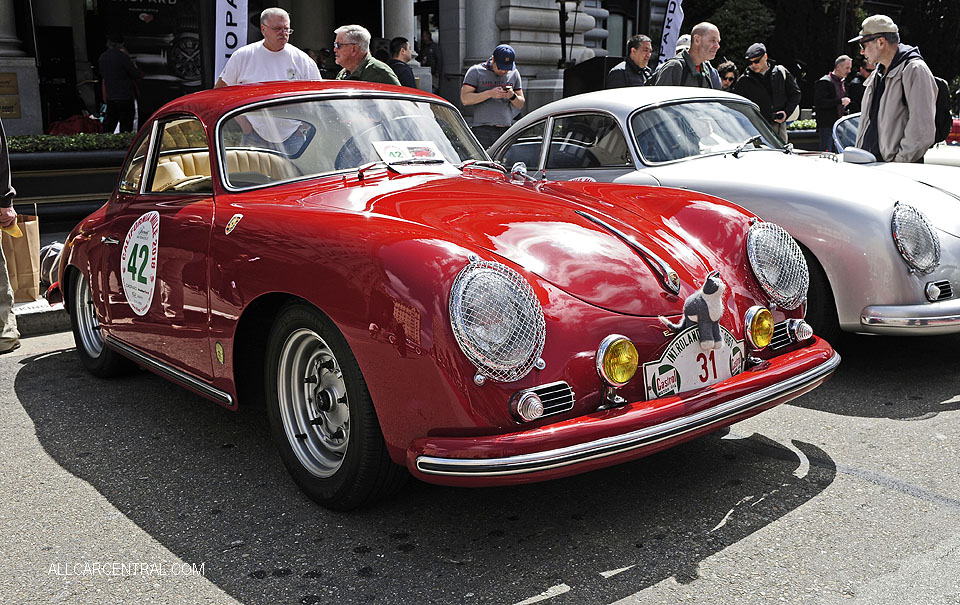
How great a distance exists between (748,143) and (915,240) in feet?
5.51

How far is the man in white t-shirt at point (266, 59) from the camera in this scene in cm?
686

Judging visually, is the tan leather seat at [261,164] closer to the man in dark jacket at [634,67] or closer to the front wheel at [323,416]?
the front wheel at [323,416]

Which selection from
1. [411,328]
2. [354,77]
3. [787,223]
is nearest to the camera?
[411,328]

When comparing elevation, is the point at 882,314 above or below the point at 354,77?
below

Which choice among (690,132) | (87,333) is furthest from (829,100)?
(87,333)

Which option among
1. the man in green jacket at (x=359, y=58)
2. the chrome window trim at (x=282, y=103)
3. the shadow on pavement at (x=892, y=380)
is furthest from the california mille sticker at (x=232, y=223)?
Answer: the man in green jacket at (x=359, y=58)

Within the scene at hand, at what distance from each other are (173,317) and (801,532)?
253 centimetres

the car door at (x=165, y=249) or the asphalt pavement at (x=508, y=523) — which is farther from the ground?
the car door at (x=165, y=249)

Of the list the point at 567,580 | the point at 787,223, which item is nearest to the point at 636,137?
the point at 787,223

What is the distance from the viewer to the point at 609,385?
284 centimetres

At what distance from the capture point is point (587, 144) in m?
5.99

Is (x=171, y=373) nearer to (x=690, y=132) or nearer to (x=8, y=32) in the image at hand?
(x=690, y=132)

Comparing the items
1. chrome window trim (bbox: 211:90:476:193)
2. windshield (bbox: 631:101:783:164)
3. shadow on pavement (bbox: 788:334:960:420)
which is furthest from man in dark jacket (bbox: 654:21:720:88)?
chrome window trim (bbox: 211:90:476:193)

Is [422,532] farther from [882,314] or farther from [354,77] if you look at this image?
[354,77]
